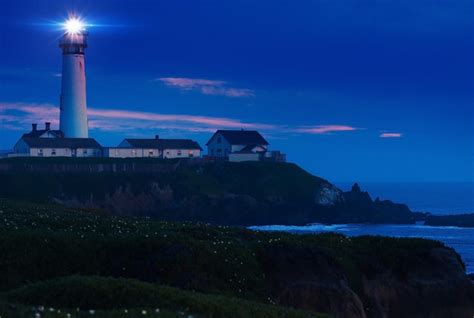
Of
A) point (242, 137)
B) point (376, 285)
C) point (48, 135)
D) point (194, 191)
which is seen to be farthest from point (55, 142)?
point (376, 285)

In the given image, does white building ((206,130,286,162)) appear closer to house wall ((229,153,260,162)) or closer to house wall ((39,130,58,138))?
house wall ((229,153,260,162))

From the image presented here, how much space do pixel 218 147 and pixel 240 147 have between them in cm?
433

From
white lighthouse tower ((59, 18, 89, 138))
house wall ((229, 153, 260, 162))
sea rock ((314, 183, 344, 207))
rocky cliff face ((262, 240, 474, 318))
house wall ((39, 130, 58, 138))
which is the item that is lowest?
rocky cliff face ((262, 240, 474, 318))

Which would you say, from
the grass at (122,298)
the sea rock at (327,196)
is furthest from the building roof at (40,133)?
the grass at (122,298)

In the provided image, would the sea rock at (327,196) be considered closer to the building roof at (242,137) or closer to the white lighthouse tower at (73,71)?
the building roof at (242,137)

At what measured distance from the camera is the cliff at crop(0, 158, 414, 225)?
108 m

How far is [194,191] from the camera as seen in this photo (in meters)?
113

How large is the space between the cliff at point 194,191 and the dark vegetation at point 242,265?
230 ft

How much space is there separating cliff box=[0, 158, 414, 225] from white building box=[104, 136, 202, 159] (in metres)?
7.50

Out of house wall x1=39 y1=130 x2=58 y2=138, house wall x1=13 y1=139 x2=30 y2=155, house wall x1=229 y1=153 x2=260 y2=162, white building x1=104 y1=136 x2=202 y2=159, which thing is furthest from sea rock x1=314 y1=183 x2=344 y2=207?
house wall x1=13 y1=139 x2=30 y2=155

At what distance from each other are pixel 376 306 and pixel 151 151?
10426cm

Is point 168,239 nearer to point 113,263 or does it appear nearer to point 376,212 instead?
point 113,263

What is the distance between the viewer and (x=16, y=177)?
10938cm

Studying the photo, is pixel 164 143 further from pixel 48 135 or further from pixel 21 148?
pixel 21 148
